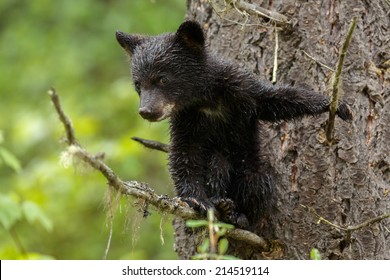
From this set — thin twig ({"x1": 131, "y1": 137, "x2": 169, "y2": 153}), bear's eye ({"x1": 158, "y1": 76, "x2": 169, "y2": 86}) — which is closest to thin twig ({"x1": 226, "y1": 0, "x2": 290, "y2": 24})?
bear's eye ({"x1": 158, "y1": 76, "x2": 169, "y2": 86})

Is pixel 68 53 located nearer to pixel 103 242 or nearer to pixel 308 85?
pixel 103 242

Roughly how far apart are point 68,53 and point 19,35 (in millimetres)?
1077

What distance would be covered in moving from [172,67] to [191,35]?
0.24m

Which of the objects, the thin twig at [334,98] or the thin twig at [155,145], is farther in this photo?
the thin twig at [155,145]

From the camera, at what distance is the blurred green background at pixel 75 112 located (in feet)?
28.4

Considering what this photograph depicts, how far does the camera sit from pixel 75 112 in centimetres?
906

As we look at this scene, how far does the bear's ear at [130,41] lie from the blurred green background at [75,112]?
272 centimetres

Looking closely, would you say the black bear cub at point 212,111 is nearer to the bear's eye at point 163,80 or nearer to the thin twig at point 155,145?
the bear's eye at point 163,80

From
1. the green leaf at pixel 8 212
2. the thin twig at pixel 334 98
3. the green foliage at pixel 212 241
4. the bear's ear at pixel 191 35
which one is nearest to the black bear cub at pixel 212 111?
the bear's ear at pixel 191 35

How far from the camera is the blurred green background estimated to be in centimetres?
866

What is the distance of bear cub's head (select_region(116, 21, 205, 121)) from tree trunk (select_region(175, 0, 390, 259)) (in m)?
0.30

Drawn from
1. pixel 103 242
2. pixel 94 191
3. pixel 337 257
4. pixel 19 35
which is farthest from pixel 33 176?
pixel 337 257

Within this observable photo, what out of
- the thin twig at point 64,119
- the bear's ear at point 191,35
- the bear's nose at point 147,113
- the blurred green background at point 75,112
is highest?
the blurred green background at point 75,112

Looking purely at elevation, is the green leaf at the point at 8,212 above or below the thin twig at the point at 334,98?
below
